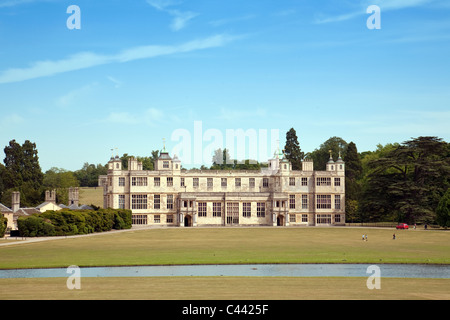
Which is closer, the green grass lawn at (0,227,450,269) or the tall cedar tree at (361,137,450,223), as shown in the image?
the green grass lawn at (0,227,450,269)

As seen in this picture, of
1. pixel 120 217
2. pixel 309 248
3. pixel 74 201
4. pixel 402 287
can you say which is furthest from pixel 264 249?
pixel 74 201

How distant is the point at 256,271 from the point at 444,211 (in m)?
47.7

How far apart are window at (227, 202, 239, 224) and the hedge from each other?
18.9m

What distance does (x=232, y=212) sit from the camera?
84.2 meters

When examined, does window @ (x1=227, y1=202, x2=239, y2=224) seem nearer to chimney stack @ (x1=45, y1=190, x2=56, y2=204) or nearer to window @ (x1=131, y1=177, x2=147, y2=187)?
window @ (x1=131, y1=177, x2=147, y2=187)

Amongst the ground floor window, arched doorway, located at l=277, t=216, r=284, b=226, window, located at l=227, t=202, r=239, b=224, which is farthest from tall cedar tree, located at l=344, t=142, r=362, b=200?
window, located at l=227, t=202, r=239, b=224

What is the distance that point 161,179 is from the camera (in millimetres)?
84938

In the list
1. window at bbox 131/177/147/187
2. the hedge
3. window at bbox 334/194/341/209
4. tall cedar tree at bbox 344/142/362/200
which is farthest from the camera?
tall cedar tree at bbox 344/142/362/200

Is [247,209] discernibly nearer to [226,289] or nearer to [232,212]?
[232,212]

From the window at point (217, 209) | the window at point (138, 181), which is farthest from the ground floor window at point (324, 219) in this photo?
the window at point (138, 181)

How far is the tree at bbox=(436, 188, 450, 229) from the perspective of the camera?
69.0 metres

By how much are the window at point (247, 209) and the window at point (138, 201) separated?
13.7 m

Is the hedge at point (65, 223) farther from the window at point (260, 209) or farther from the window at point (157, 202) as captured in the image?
the window at point (260, 209)

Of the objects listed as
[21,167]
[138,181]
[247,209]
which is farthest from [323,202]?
[21,167]
